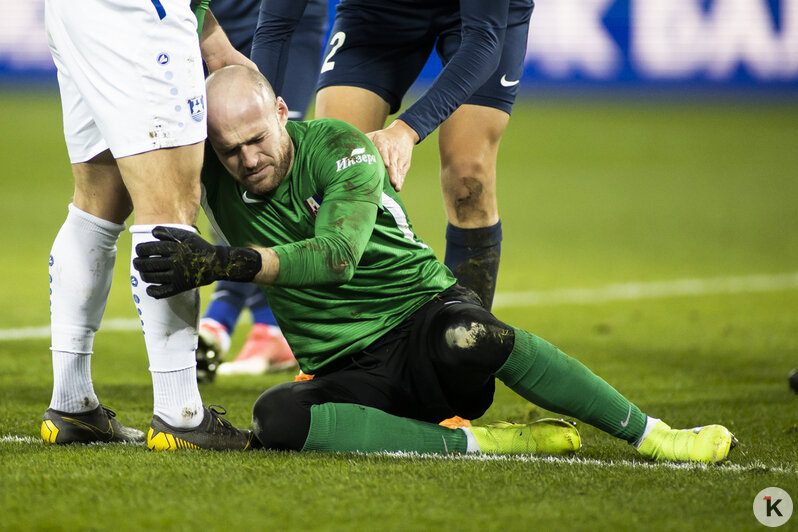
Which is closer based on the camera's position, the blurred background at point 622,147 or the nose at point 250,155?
the nose at point 250,155

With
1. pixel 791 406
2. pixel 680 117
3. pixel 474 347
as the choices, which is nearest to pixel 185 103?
pixel 474 347

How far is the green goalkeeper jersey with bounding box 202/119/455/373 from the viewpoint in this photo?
2.31 metres

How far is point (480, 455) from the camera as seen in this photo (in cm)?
238

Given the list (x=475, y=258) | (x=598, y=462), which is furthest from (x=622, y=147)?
(x=598, y=462)

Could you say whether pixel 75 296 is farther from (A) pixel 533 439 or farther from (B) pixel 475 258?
(B) pixel 475 258

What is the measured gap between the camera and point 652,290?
6.04 meters

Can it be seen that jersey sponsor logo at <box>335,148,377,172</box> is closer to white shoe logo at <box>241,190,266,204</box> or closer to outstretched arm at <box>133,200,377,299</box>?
outstretched arm at <box>133,200,377,299</box>

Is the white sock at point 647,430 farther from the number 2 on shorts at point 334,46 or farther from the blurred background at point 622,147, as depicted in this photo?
the blurred background at point 622,147

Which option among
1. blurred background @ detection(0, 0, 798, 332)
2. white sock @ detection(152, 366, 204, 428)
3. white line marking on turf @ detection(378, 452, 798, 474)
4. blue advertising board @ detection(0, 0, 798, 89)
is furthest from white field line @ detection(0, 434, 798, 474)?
blue advertising board @ detection(0, 0, 798, 89)

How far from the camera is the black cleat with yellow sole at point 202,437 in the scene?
232cm

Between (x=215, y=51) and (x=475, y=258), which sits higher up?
(x=215, y=51)

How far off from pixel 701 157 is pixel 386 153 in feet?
39.4

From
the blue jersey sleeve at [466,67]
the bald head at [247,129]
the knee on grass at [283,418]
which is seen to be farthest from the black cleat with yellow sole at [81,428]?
the blue jersey sleeve at [466,67]

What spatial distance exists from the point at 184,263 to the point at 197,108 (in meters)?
0.41
